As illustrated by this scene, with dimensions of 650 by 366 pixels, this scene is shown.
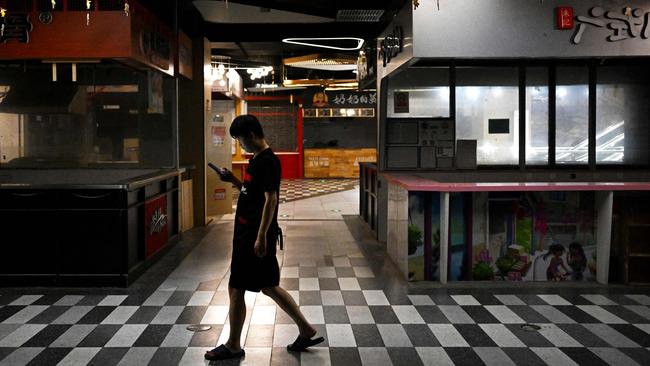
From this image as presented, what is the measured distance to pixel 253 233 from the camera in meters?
3.89

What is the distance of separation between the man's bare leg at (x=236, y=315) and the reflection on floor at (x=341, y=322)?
164 mm

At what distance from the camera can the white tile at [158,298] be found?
5.36 m

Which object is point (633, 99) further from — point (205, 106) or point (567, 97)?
point (205, 106)

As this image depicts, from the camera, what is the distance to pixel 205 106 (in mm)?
9945

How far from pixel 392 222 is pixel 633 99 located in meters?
4.18

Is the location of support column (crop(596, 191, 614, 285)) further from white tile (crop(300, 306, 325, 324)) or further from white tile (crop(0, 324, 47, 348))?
white tile (crop(0, 324, 47, 348))

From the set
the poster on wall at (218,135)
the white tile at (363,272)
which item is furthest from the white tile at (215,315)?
the poster on wall at (218,135)

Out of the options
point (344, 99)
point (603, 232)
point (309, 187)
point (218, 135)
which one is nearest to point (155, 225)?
point (603, 232)

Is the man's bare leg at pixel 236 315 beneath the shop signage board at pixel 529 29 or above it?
beneath

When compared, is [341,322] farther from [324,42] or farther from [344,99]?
[344,99]

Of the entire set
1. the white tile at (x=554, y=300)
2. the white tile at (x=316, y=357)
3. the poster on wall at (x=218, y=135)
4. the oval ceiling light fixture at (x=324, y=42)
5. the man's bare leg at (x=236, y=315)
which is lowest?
the white tile at (x=316, y=357)

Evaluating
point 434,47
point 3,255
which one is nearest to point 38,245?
point 3,255

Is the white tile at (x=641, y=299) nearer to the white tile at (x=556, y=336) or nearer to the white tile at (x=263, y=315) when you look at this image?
the white tile at (x=556, y=336)

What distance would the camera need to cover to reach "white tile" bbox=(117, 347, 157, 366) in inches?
154
